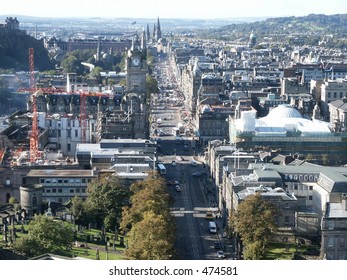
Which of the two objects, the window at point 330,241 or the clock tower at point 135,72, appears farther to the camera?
the clock tower at point 135,72

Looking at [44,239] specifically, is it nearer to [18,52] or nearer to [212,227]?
[212,227]

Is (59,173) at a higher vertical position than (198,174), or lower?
higher

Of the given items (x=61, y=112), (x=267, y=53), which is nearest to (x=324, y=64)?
(x=267, y=53)

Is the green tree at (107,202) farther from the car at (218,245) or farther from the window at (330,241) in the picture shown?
the window at (330,241)

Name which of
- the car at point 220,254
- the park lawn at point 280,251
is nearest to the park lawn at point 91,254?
the car at point 220,254

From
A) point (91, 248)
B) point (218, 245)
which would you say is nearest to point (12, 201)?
point (91, 248)

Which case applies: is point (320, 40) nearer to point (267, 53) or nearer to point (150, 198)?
point (267, 53)
